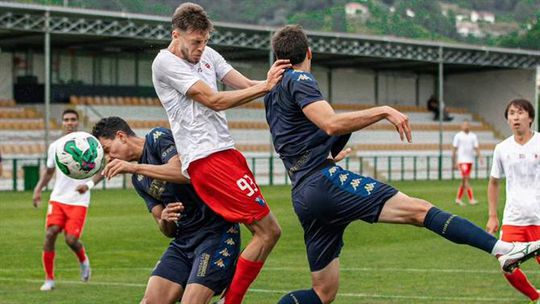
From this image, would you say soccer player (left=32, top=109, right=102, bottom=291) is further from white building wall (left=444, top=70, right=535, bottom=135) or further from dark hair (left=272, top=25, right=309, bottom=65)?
white building wall (left=444, top=70, right=535, bottom=135)

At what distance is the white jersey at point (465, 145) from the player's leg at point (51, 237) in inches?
698

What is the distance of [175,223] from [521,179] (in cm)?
414

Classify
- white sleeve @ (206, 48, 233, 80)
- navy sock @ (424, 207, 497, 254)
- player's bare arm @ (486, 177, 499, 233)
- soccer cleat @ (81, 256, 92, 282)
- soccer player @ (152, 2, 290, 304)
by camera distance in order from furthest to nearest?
soccer cleat @ (81, 256, 92, 282)
player's bare arm @ (486, 177, 499, 233)
white sleeve @ (206, 48, 233, 80)
soccer player @ (152, 2, 290, 304)
navy sock @ (424, 207, 497, 254)

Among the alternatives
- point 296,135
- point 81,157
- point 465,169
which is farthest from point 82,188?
point 465,169

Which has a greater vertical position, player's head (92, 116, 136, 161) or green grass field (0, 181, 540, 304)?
player's head (92, 116, 136, 161)

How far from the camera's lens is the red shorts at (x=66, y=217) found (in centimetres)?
1298

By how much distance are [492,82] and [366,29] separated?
1400cm

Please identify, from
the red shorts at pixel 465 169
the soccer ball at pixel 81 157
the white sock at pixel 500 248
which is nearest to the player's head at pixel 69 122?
the soccer ball at pixel 81 157

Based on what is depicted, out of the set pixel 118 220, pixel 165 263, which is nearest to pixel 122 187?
pixel 118 220

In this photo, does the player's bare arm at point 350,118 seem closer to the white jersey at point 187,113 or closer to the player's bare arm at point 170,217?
the white jersey at point 187,113

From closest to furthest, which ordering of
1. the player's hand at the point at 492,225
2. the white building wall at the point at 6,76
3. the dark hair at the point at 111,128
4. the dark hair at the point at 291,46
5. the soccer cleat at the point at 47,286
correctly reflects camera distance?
1. the dark hair at the point at 291,46
2. the dark hair at the point at 111,128
3. the player's hand at the point at 492,225
4. the soccer cleat at the point at 47,286
5. the white building wall at the point at 6,76

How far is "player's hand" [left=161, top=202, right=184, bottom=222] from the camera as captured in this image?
23.4 feet

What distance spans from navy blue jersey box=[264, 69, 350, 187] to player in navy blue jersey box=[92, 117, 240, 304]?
635mm

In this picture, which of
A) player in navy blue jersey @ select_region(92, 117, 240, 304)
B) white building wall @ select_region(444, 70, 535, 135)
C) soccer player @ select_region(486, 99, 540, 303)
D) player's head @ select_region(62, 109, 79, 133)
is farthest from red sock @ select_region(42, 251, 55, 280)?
white building wall @ select_region(444, 70, 535, 135)
